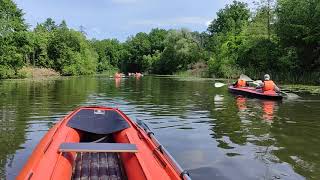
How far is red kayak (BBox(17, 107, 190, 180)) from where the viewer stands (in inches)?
209

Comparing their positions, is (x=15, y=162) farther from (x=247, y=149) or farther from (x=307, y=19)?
(x=307, y=19)

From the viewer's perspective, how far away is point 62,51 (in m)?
77.6

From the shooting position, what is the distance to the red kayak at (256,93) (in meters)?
20.1

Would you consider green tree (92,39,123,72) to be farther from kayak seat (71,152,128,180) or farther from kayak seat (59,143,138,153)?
kayak seat (59,143,138,153)

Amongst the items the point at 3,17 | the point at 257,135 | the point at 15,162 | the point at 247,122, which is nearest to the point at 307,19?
the point at 247,122

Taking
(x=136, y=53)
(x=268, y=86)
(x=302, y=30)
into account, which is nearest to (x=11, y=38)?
(x=302, y=30)

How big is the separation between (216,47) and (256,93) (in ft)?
161

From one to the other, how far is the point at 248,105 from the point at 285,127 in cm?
623

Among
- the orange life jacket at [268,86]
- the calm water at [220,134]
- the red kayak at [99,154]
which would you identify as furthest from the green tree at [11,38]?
the red kayak at [99,154]

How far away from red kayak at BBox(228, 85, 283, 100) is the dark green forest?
12696 millimetres

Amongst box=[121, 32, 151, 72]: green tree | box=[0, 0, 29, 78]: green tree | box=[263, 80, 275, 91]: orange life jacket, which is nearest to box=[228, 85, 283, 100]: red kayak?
box=[263, 80, 275, 91]: orange life jacket

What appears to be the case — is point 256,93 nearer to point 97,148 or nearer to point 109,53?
point 97,148

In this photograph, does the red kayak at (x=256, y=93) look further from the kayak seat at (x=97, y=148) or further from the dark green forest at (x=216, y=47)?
the kayak seat at (x=97, y=148)

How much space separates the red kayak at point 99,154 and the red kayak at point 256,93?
11.9 metres
